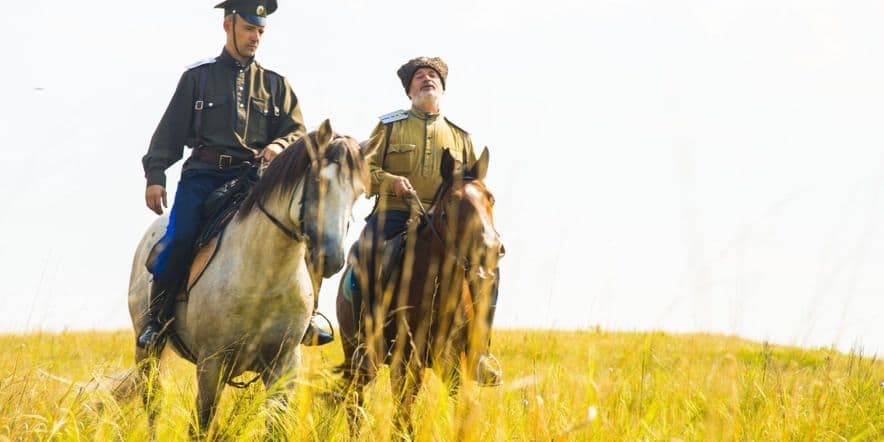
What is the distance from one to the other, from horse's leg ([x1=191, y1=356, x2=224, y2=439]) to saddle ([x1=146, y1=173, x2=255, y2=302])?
0.58m

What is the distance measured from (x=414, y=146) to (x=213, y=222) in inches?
75.5

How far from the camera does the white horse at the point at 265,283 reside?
489 centimetres

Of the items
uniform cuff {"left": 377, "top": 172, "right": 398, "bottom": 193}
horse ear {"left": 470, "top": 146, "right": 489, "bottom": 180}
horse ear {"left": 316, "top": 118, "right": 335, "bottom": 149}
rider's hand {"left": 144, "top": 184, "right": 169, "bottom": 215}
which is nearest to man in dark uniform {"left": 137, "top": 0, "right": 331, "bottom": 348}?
rider's hand {"left": 144, "top": 184, "right": 169, "bottom": 215}

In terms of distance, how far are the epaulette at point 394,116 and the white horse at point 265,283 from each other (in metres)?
1.85

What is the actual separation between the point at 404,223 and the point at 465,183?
3.08 feet

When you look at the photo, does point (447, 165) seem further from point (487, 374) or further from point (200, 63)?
point (200, 63)

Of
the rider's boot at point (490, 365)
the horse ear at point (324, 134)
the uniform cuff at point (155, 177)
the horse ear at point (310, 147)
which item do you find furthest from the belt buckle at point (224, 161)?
the rider's boot at point (490, 365)

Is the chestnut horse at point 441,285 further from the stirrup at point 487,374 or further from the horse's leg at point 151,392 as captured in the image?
the horse's leg at point 151,392

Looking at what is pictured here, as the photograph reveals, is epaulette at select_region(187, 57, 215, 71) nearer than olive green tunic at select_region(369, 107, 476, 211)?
Yes

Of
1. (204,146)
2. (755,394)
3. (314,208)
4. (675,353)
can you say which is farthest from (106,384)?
(675,353)

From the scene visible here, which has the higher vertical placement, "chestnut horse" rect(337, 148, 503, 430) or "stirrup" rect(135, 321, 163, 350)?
"chestnut horse" rect(337, 148, 503, 430)

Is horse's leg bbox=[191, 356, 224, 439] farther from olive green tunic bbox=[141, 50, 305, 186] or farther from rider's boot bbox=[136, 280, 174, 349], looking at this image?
olive green tunic bbox=[141, 50, 305, 186]

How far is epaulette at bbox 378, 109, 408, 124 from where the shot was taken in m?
6.99

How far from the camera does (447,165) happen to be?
598cm
